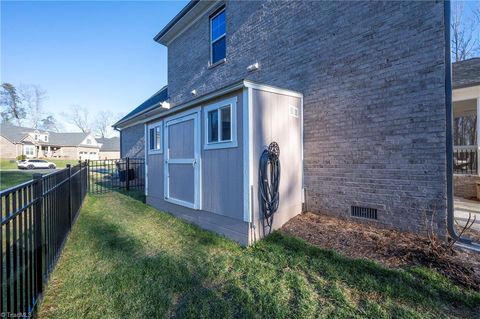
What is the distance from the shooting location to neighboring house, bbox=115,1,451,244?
3678mm

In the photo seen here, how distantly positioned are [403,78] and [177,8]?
9311mm

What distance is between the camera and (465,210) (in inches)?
195

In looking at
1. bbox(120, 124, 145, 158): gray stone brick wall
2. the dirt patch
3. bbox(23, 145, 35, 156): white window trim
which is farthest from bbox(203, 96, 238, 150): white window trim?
bbox(23, 145, 35, 156): white window trim

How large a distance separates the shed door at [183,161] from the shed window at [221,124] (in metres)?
0.36

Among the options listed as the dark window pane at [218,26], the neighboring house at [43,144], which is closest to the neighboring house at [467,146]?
the dark window pane at [218,26]

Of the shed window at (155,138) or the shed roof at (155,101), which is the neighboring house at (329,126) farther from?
the shed roof at (155,101)

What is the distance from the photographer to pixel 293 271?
3.08 metres

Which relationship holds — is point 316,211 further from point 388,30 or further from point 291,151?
point 388,30

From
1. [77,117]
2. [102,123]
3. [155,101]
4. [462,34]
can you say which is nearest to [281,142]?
[155,101]

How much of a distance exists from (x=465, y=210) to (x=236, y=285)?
5.12 m

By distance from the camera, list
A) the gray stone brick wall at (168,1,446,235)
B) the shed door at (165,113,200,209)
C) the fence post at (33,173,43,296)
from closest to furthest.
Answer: the fence post at (33,173,43,296)
the gray stone brick wall at (168,1,446,235)
the shed door at (165,113,200,209)

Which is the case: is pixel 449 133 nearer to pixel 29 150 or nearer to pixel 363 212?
pixel 363 212

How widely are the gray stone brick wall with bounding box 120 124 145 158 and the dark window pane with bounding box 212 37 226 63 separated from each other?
22.8 feet

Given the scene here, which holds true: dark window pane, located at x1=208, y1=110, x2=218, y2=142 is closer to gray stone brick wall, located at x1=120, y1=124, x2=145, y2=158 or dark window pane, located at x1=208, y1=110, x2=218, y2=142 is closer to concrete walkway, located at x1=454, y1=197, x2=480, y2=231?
concrete walkway, located at x1=454, y1=197, x2=480, y2=231
